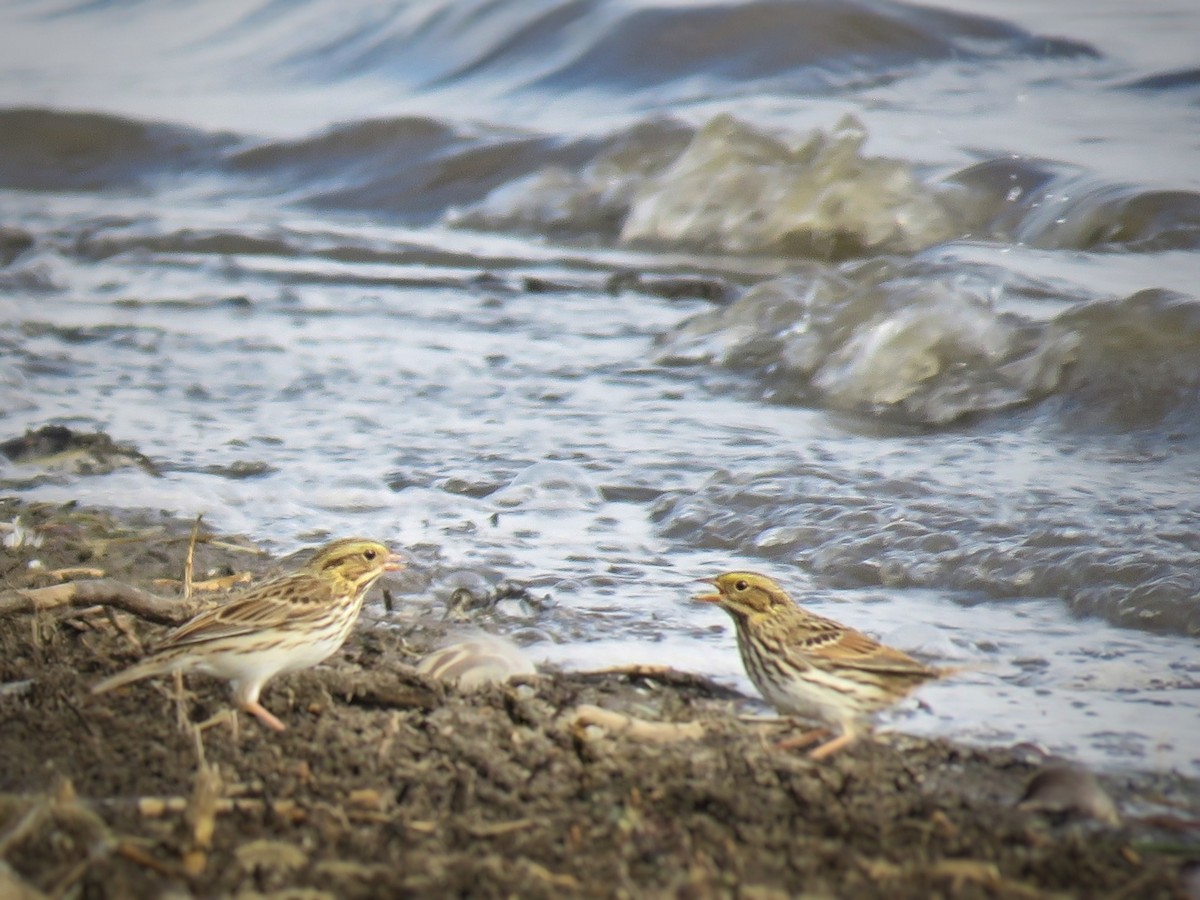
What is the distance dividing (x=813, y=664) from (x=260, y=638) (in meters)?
1.39

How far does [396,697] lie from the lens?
393 centimetres

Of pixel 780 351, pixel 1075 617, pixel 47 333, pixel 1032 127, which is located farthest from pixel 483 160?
pixel 1075 617

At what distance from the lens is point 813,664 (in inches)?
154

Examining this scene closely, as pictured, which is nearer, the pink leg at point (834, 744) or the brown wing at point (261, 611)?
the pink leg at point (834, 744)

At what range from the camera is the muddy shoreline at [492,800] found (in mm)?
2863

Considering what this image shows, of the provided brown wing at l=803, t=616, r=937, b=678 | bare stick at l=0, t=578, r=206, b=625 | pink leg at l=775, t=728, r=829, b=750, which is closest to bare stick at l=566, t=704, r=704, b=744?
pink leg at l=775, t=728, r=829, b=750

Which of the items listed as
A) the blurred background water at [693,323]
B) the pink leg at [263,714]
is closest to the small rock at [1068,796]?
the blurred background water at [693,323]

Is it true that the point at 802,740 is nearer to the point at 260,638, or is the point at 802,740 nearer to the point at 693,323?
the point at 260,638

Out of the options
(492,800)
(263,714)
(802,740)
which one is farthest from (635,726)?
(263,714)

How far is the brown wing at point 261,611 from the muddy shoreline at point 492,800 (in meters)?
0.18

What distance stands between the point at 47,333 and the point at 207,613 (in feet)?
19.2

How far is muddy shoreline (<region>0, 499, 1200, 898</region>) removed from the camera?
2.86 meters

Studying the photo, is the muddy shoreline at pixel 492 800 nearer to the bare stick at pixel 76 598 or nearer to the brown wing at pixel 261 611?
the bare stick at pixel 76 598

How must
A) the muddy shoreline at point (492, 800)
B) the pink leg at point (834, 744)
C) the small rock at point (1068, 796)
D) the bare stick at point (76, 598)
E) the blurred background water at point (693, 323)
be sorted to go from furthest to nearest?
the blurred background water at point (693, 323) < the bare stick at point (76, 598) < the pink leg at point (834, 744) < the small rock at point (1068, 796) < the muddy shoreline at point (492, 800)
